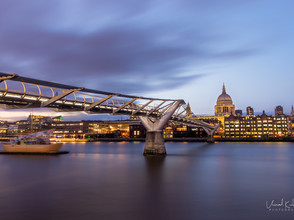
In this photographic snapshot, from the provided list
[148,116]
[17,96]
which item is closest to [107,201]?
[17,96]

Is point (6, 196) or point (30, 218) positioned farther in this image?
point (6, 196)

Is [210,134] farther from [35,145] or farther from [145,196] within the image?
[145,196]

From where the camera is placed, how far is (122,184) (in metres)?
31.6

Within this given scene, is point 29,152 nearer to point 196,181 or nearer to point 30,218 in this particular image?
point 196,181

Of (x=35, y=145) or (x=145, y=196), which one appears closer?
(x=145, y=196)

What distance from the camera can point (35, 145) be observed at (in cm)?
7619

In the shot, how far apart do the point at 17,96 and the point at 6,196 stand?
455 inches

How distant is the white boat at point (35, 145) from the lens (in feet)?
248

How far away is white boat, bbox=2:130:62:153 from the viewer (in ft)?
248
